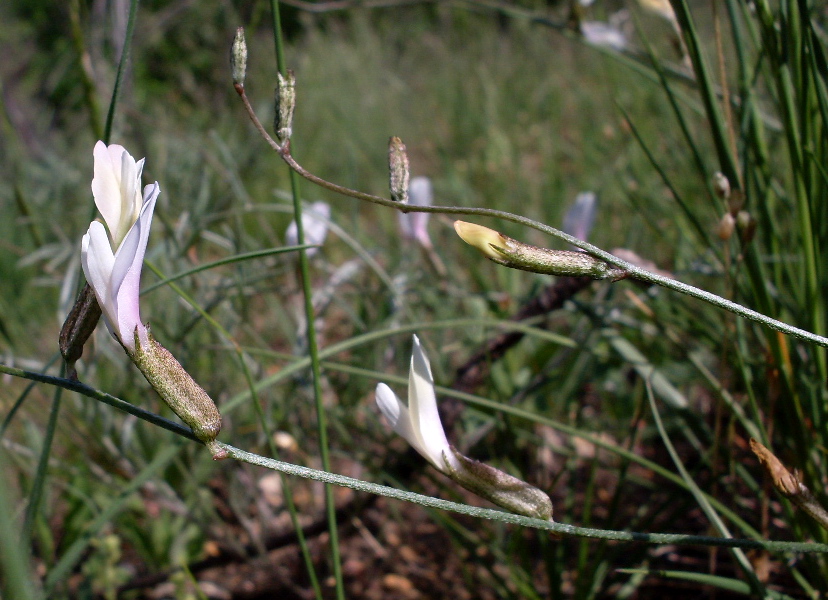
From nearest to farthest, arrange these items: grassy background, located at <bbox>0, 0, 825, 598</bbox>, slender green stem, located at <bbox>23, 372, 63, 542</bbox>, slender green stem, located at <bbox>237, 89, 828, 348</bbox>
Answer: slender green stem, located at <bbox>237, 89, 828, 348</bbox>, slender green stem, located at <bbox>23, 372, 63, 542</bbox>, grassy background, located at <bbox>0, 0, 825, 598</bbox>

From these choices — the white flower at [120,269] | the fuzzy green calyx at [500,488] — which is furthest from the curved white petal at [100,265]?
the fuzzy green calyx at [500,488]

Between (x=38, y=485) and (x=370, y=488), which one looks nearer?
(x=370, y=488)

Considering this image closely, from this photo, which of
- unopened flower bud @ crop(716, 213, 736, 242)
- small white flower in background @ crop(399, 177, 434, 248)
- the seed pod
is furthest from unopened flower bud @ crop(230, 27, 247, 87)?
small white flower in background @ crop(399, 177, 434, 248)

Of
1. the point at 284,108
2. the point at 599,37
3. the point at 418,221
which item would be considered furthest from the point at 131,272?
the point at 599,37

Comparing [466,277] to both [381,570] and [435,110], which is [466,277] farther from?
[435,110]

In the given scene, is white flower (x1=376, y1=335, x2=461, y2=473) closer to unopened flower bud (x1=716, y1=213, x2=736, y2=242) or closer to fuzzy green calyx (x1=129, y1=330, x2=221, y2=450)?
fuzzy green calyx (x1=129, y1=330, x2=221, y2=450)

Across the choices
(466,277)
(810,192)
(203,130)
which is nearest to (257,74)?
(203,130)

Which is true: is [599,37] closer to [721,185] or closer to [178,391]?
[721,185]
